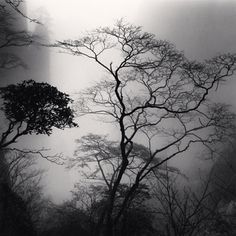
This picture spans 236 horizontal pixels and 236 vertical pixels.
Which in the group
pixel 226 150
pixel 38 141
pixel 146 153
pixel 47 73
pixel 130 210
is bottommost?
pixel 130 210

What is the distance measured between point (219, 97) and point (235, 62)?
31.3 m

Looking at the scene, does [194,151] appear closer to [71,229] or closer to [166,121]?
[166,121]

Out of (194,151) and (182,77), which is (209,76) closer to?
(182,77)

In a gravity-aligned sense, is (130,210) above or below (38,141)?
below

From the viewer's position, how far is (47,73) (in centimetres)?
4575

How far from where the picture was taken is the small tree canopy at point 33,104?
9055 millimetres

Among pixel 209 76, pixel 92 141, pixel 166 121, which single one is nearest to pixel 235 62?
pixel 209 76

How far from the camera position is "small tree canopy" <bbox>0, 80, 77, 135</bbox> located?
356 inches

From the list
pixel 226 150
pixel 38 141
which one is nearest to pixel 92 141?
pixel 226 150

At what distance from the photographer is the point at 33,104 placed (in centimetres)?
908

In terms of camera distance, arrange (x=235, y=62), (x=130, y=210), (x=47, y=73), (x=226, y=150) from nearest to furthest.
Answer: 1. (x=235, y=62)
2. (x=130, y=210)
3. (x=226, y=150)
4. (x=47, y=73)

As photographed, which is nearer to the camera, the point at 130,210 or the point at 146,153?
the point at 130,210

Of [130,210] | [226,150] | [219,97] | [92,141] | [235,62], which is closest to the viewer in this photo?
[235,62]

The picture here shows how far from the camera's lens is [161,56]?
1263cm
